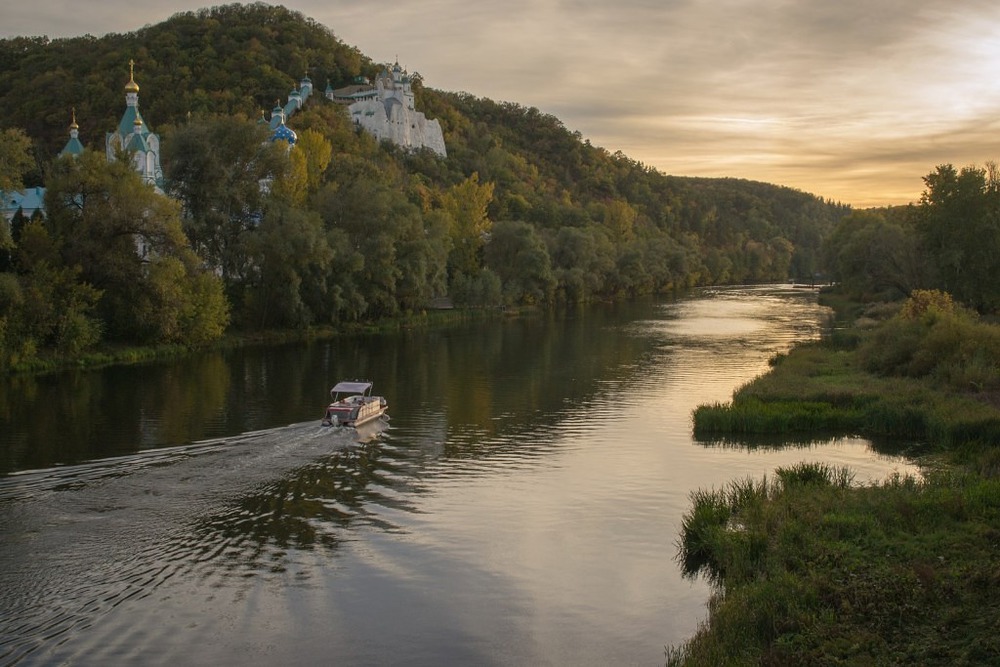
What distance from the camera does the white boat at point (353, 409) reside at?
84.4 ft

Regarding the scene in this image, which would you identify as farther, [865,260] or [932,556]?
[865,260]

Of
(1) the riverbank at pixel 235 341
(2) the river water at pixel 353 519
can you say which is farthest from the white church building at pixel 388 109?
(2) the river water at pixel 353 519

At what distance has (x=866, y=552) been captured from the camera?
13750mm

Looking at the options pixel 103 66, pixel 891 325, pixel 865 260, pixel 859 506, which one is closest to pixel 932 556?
pixel 859 506

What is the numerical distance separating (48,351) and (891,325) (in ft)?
118

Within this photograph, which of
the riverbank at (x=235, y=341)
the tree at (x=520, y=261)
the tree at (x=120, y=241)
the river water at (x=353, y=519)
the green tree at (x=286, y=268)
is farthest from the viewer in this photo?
the tree at (x=520, y=261)

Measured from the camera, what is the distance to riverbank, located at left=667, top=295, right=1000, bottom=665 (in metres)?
11.0

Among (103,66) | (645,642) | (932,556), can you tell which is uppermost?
(103,66)

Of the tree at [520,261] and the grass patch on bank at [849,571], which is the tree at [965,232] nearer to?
the tree at [520,261]

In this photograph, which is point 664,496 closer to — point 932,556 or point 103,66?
point 932,556

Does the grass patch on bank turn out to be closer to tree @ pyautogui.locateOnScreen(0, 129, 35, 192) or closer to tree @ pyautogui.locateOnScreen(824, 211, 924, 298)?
tree @ pyautogui.locateOnScreen(0, 129, 35, 192)

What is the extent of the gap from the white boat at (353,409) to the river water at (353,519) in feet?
1.32

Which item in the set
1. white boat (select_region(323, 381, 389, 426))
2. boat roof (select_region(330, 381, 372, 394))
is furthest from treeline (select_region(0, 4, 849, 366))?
white boat (select_region(323, 381, 389, 426))

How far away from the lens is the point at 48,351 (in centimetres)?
3906
